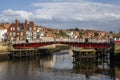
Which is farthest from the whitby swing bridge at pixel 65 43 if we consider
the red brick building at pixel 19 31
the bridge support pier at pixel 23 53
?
the red brick building at pixel 19 31

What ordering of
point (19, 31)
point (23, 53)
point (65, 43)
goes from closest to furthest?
1. point (65, 43)
2. point (23, 53)
3. point (19, 31)

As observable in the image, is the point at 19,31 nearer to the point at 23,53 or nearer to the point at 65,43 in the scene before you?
the point at 23,53

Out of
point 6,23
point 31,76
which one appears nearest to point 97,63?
point 31,76

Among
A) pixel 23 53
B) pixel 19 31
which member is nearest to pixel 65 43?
pixel 23 53

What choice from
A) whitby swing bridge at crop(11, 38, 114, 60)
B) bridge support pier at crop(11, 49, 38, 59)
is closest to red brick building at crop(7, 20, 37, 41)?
whitby swing bridge at crop(11, 38, 114, 60)

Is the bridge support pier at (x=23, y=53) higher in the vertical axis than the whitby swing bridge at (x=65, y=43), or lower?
lower

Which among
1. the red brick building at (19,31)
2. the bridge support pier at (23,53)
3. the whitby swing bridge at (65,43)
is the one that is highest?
the red brick building at (19,31)

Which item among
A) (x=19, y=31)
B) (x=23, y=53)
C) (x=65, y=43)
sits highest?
(x=19, y=31)

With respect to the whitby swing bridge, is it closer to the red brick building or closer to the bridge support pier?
the bridge support pier

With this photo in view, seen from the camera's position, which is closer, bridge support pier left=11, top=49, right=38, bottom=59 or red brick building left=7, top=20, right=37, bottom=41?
bridge support pier left=11, top=49, right=38, bottom=59

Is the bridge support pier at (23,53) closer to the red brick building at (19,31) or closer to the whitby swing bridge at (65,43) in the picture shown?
the whitby swing bridge at (65,43)

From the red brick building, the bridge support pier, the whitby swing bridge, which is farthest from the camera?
the red brick building

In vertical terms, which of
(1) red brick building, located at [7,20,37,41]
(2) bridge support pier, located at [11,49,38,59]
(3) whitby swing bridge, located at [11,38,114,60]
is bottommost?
(2) bridge support pier, located at [11,49,38,59]

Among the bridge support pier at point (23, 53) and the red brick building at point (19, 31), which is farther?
the red brick building at point (19, 31)
